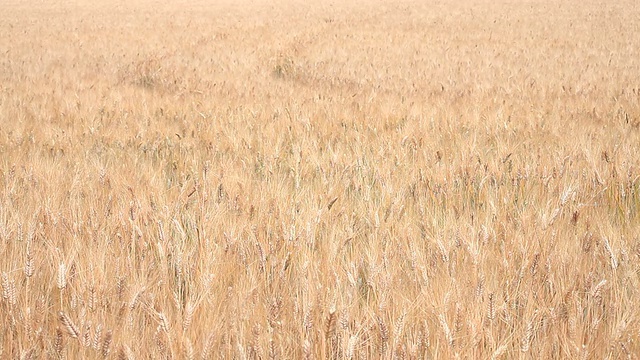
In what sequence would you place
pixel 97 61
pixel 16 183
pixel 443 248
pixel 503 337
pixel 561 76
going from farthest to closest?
1. pixel 97 61
2. pixel 561 76
3. pixel 16 183
4. pixel 443 248
5. pixel 503 337

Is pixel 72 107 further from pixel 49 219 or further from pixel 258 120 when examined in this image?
pixel 49 219

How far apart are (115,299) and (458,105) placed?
3.84 meters

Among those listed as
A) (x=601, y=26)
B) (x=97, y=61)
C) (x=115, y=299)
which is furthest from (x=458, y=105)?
(x=601, y=26)

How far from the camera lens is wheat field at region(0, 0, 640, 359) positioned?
1064mm

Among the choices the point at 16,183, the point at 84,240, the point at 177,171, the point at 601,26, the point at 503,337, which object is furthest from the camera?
the point at 601,26

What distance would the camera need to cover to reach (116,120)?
148 inches

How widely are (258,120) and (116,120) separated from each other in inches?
41.5

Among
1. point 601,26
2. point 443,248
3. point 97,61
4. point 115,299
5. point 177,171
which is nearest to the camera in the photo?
point 115,299

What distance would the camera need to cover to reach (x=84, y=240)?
5.21 feet

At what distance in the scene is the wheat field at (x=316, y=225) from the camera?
106 cm

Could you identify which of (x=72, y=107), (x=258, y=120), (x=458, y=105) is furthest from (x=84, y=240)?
(x=458, y=105)

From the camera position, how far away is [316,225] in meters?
1.61

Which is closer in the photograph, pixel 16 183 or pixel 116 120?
pixel 16 183

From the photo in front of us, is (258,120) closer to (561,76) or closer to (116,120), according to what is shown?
(116,120)
